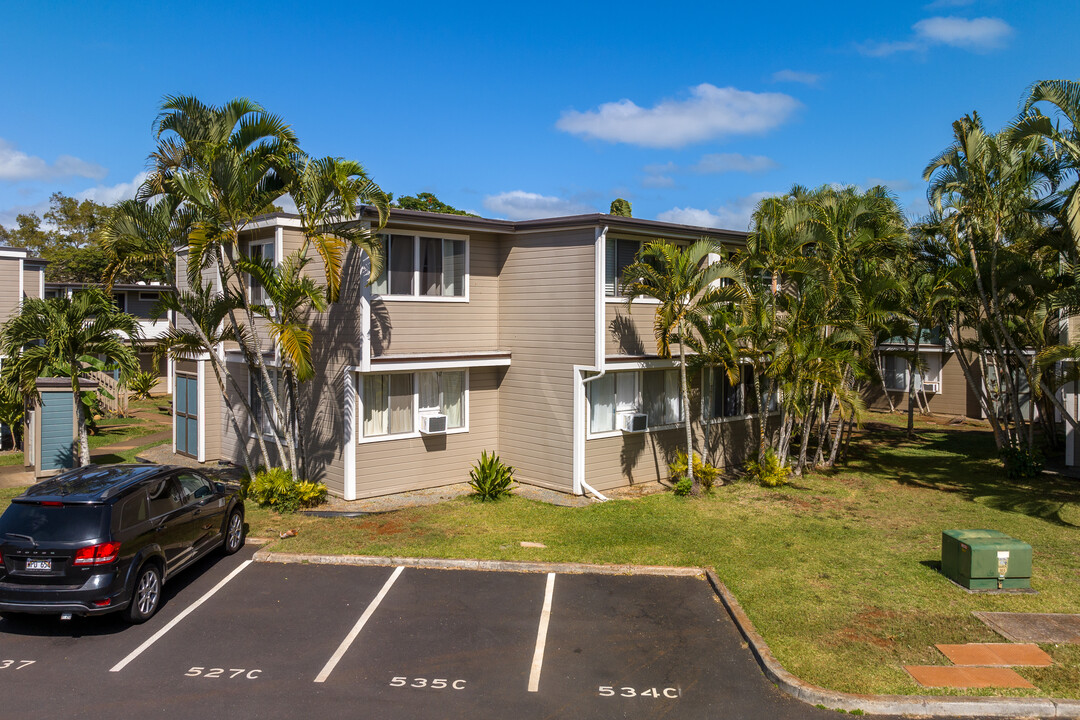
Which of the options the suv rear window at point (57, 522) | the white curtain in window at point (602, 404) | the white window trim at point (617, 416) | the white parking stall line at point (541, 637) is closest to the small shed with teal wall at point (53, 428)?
the suv rear window at point (57, 522)

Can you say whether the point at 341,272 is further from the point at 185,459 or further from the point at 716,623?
the point at 716,623

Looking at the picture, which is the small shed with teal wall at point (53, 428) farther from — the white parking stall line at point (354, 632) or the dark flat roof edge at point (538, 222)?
the white parking stall line at point (354, 632)

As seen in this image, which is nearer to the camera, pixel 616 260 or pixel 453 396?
pixel 616 260

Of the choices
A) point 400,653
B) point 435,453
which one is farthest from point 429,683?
point 435,453

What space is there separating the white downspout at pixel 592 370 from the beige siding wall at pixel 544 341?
0.12 m

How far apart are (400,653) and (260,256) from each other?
1017 centimetres

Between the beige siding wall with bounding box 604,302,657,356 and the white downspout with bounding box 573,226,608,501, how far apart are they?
12.2 inches

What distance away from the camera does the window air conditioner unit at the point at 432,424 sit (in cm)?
1564

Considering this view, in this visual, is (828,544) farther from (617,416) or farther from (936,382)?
(936,382)

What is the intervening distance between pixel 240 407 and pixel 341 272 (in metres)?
5.65

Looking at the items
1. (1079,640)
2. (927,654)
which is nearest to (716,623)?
(927,654)

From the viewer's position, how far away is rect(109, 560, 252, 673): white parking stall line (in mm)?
8034

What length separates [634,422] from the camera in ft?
54.1

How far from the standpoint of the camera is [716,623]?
362 inches
